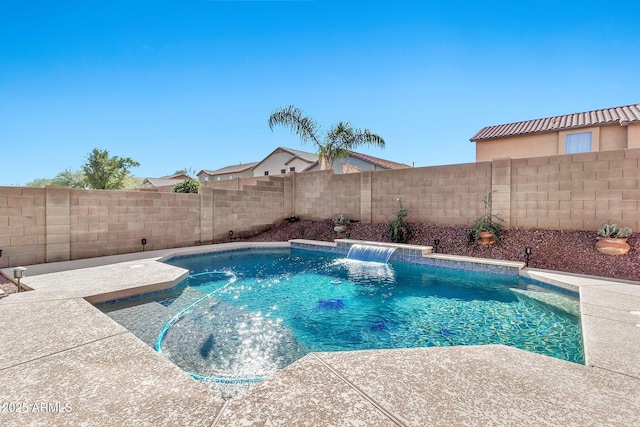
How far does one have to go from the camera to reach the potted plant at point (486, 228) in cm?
758

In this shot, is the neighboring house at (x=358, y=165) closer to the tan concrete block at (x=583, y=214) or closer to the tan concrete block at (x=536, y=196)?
the tan concrete block at (x=536, y=196)

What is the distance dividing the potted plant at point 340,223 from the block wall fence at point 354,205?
46cm

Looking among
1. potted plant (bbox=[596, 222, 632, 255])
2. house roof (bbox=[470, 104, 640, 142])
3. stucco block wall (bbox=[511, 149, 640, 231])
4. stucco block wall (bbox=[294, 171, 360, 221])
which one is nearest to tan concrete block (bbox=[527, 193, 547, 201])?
stucco block wall (bbox=[511, 149, 640, 231])

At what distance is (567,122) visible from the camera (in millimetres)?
12258

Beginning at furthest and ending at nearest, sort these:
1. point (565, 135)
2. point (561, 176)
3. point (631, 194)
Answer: point (565, 135)
point (561, 176)
point (631, 194)

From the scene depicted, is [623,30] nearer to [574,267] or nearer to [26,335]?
[574,267]

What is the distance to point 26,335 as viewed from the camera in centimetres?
276

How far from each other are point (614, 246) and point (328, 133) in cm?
1026

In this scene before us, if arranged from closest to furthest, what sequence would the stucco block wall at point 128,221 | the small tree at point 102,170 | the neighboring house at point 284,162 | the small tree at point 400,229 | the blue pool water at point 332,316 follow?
1. the blue pool water at point 332,316
2. the stucco block wall at point 128,221
3. the small tree at point 400,229
4. the small tree at point 102,170
5. the neighboring house at point 284,162

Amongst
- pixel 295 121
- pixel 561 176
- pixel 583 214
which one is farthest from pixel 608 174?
pixel 295 121

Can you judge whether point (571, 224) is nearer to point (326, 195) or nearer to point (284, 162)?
point (326, 195)

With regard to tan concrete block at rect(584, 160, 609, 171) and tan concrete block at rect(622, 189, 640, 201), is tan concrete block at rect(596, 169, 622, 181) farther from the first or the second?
tan concrete block at rect(622, 189, 640, 201)

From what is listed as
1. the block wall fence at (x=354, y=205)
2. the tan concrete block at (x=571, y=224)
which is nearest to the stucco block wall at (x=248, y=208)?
the block wall fence at (x=354, y=205)

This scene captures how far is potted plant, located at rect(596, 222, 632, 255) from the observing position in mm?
5867
